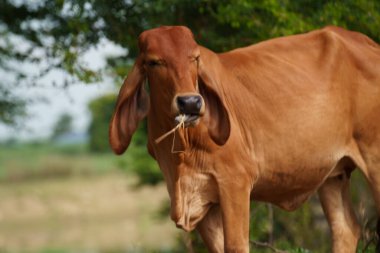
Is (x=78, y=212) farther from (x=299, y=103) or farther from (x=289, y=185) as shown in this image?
(x=299, y=103)

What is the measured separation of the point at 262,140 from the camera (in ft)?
23.2

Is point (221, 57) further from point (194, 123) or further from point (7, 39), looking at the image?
point (7, 39)

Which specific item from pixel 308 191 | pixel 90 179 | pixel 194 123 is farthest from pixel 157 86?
pixel 90 179

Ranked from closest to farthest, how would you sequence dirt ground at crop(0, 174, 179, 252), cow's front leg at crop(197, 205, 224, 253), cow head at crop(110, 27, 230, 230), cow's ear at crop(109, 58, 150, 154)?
cow head at crop(110, 27, 230, 230) → cow's ear at crop(109, 58, 150, 154) → cow's front leg at crop(197, 205, 224, 253) → dirt ground at crop(0, 174, 179, 252)

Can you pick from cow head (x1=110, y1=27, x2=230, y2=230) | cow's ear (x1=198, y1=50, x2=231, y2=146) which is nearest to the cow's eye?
cow head (x1=110, y1=27, x2=230, y2=230)

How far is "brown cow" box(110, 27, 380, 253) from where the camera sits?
21.8 feet

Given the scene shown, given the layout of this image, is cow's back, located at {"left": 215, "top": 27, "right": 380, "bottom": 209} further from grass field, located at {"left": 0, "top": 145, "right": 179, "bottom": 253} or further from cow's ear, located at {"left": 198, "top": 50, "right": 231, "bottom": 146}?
grass field, located at {"left": 0, "top": 145, "right": 179, "bottom": 253}

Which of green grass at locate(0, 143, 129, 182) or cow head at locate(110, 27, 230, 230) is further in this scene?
green grass at locate(0, 143, 129, 182)

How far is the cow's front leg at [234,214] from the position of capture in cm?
671

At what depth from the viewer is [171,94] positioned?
649 centimetres

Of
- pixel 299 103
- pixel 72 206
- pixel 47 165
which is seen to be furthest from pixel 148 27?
pixel 47 165

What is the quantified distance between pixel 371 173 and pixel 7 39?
766 cm

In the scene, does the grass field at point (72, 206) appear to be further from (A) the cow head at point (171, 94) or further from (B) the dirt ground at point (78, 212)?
(A) the cow head at point (171, 94)

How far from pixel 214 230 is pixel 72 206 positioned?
31695mm
